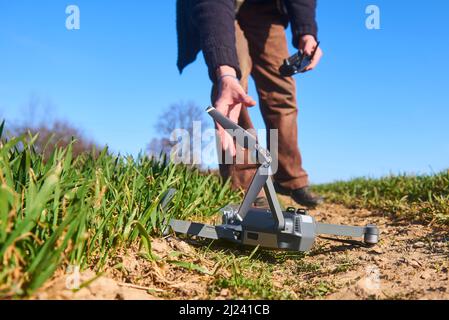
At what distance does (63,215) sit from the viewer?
1.49 meters

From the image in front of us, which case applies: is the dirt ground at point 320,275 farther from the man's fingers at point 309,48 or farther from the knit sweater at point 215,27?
the man's fingers at point 309,48

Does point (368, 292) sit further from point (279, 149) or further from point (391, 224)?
point (279, 149)

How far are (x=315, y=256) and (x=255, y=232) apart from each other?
39cm

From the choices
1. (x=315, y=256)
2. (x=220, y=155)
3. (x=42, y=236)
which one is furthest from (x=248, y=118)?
(x=42, y=236)

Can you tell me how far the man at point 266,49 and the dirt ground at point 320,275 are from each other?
5.41 ft

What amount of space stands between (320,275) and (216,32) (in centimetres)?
191

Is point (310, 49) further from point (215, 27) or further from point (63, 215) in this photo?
point (63, 215)

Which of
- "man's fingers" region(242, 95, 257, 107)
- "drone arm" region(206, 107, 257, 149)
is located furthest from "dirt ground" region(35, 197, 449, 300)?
"man's fingers" region(242, 95, 257, 107)

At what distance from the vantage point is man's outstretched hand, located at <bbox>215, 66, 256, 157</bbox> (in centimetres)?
236

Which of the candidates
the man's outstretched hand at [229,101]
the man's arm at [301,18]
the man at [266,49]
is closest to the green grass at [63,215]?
the man's outstretched hand at [229,101]

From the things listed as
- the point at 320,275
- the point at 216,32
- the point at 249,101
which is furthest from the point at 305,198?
the point at 320,275

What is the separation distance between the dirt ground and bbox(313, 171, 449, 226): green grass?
59 centimetres

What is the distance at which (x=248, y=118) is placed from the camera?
12.5 feet

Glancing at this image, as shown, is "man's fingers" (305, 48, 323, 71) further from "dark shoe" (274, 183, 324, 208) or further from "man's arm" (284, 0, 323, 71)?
"dark shoe" (274, 183, 324, 208)
